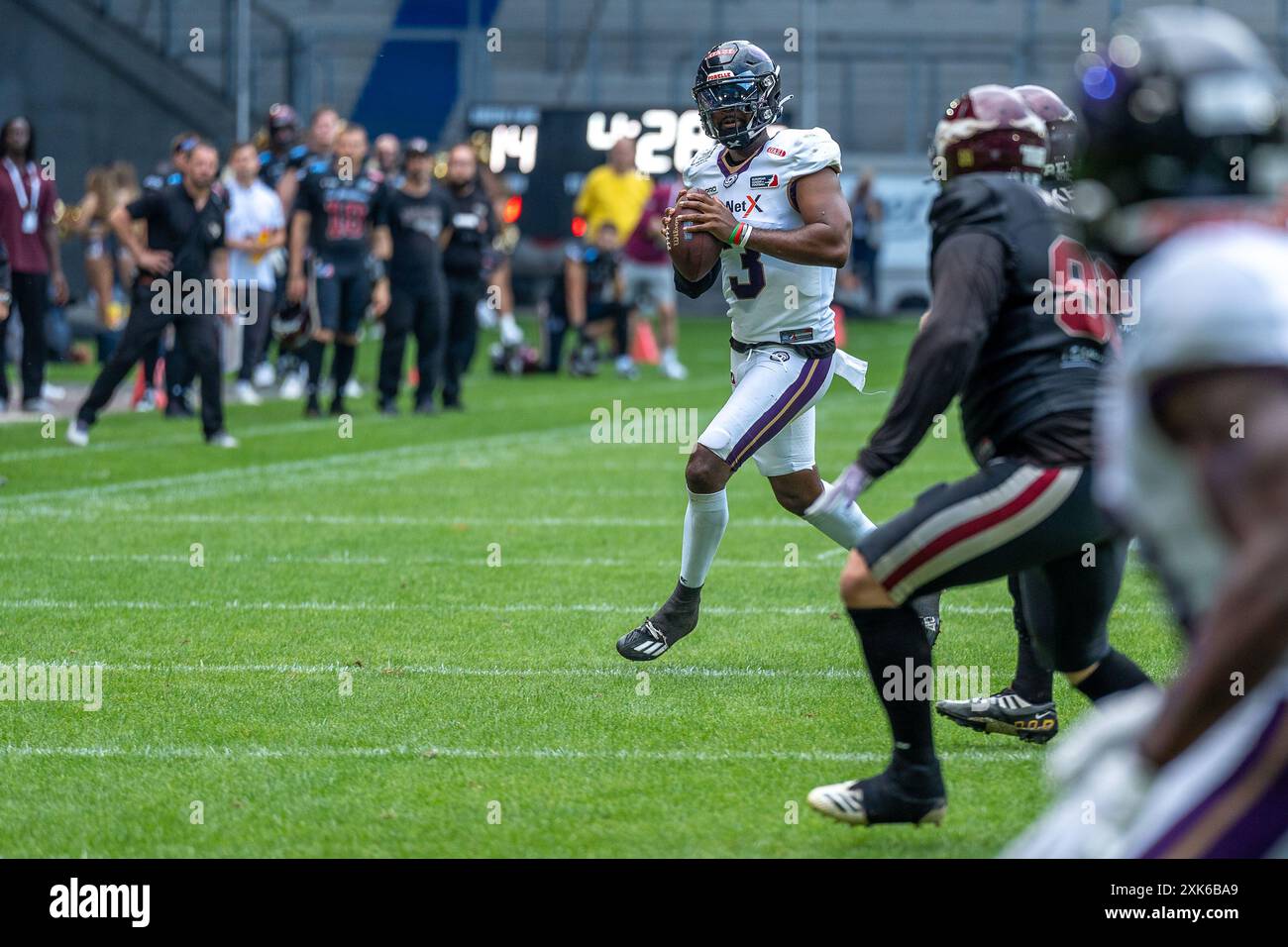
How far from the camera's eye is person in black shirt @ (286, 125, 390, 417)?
1540 centimetres

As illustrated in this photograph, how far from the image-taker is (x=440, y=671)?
652 cm

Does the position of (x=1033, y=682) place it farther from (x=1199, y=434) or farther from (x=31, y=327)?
(x=31, y=327)

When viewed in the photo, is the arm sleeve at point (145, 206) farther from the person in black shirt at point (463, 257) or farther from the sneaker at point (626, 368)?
the sneaker at point (626, 368)

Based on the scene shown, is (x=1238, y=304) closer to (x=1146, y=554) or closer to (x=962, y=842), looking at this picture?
(x=1146, y=554)

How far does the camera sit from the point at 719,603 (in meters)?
7.86

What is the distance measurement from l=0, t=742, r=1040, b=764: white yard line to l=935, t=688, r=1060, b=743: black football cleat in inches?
7.2

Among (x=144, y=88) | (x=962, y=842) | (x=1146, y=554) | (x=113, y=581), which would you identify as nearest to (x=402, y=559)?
(x=113, y=581)

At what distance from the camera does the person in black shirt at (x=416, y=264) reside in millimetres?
15453

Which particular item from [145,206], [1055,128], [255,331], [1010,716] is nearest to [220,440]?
[145,206]

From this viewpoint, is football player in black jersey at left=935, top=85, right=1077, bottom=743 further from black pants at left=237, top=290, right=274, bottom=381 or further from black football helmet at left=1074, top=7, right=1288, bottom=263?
black pants at left=237, top=290, right=274, bottom=381

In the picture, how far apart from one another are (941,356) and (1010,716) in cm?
191

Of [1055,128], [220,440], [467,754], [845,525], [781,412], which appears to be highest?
[1055,128]

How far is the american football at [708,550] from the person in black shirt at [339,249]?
37 mm

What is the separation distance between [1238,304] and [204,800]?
333cm
